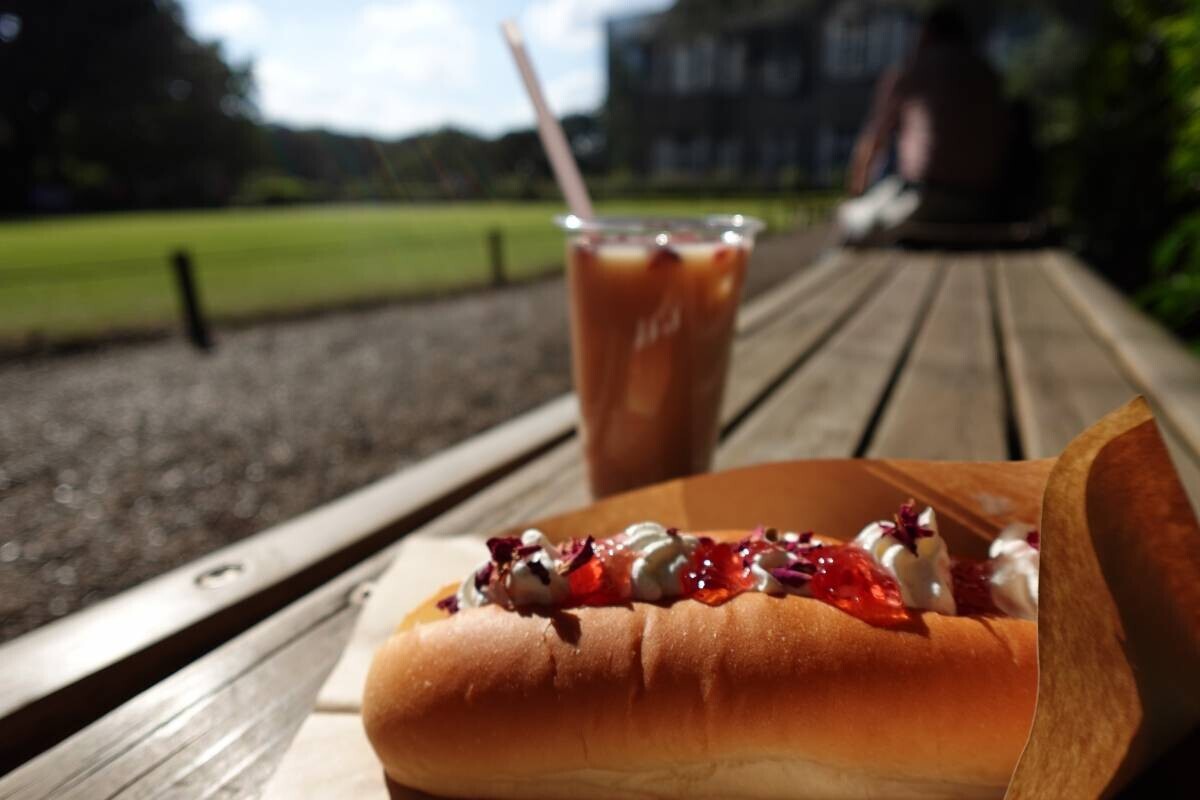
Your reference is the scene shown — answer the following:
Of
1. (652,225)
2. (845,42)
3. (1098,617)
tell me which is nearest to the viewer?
(1098,617)

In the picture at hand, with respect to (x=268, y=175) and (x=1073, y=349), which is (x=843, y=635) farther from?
(x=268, y=175)

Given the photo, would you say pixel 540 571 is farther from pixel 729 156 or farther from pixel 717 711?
pixel 729 156

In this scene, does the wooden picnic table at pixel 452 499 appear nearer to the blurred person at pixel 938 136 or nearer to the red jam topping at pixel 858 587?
the red jam topping at pixel 858 587

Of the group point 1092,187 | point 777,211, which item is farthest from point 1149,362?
point 777,211

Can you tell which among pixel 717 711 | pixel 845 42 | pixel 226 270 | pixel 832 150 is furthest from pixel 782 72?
pixel 717 711

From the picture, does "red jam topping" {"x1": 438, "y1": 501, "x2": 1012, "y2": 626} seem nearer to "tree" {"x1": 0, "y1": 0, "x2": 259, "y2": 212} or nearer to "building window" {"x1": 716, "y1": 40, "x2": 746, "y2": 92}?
"building window" {"x1": 716, "y1": 40, "x2": 746, "y2": 92}

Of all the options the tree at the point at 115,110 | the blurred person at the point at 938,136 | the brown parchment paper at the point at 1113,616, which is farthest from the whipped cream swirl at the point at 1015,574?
the tree at the point at 115,110
